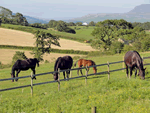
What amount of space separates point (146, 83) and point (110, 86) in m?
2.66

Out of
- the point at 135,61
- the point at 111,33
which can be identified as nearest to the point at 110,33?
the point at 111,33

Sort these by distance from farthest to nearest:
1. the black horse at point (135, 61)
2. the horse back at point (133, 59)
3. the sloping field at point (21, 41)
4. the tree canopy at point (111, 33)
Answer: the sloping field at point (21, 41)
the tree canopy at point (111, 33)
the horse back at point (133, 59)
the black horse at point (135, 61)

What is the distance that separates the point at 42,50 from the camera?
137 feet

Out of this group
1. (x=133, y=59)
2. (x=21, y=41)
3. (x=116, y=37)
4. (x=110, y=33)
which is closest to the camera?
(x=133, y=59)

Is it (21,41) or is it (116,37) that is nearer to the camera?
(116,37)

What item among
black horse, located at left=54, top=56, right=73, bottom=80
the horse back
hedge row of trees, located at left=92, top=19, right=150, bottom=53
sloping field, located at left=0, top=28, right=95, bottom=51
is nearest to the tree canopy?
hedge row of trees, located at left=92, top=19, right=150, bottom=53

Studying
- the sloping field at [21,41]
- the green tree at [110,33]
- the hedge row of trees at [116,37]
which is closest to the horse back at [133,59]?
the hedge row of trees at [116,37]

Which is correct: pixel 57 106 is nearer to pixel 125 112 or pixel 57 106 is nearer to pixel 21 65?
pixel 125 112

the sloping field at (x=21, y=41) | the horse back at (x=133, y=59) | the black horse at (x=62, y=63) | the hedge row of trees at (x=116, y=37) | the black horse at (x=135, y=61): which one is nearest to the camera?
the black horse at (x=135, y=61)

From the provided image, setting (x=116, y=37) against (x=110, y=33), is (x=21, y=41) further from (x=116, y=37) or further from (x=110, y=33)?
(x=116, y=37)

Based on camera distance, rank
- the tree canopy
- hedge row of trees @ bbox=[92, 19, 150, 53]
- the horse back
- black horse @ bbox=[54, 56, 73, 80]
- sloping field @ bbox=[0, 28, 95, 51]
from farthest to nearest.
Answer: sloping field @ bbox=[0, 28, 95, 51], the tree canopy, hedge row of trees @ bbox=[92, 19, 150, 53], black horse @ bbox=[54, 56, 73, 80], the horse back

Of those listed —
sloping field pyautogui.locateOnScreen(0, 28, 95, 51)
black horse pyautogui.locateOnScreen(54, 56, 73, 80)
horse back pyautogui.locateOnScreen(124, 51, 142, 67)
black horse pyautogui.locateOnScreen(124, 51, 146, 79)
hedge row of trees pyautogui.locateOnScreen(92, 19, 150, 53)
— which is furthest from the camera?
sloping field pyautogui.locateOnScreen(0, 28, 95, 51)

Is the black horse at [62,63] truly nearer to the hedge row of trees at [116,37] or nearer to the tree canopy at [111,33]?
the hedge row of trees at [116,37]

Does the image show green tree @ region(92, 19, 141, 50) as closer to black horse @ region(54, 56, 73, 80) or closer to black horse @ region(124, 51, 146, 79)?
black horse @ region(54, 56, 73, 80)
